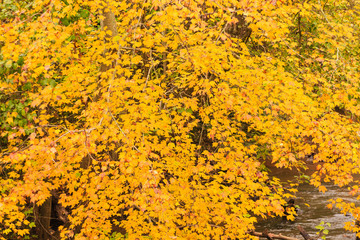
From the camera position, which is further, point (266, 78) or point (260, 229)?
point (260, 229)

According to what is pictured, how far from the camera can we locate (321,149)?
6906 millimetres

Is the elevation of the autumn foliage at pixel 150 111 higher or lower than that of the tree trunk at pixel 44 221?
higher

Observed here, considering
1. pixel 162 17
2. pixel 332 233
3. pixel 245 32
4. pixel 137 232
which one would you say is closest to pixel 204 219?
pixel 137 232

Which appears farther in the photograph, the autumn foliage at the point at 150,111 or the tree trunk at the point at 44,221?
the tree trunk at the point at 44,221

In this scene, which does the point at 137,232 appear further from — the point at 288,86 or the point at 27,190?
the point at 288,86

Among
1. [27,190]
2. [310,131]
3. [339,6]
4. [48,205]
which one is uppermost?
[339,6]

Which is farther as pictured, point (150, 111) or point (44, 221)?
point (44, 221)

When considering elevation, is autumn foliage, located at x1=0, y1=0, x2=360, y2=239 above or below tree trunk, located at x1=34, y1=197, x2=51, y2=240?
above

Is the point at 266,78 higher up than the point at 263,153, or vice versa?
the point at 266,78

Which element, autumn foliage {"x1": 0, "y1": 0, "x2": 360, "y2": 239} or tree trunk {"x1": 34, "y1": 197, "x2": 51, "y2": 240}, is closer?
autumn foliage {"x1": 0, "y1": 0, "x2": 360, "y2": 239}

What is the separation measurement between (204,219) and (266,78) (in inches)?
130

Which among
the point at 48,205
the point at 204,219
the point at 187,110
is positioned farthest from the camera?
the point at 48,205

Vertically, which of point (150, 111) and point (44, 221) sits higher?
point (150, 111)

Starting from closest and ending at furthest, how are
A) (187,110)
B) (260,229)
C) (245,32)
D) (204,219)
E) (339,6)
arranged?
(204,219)
(187,110)
(245,32)
(339,6)
(260,229)
